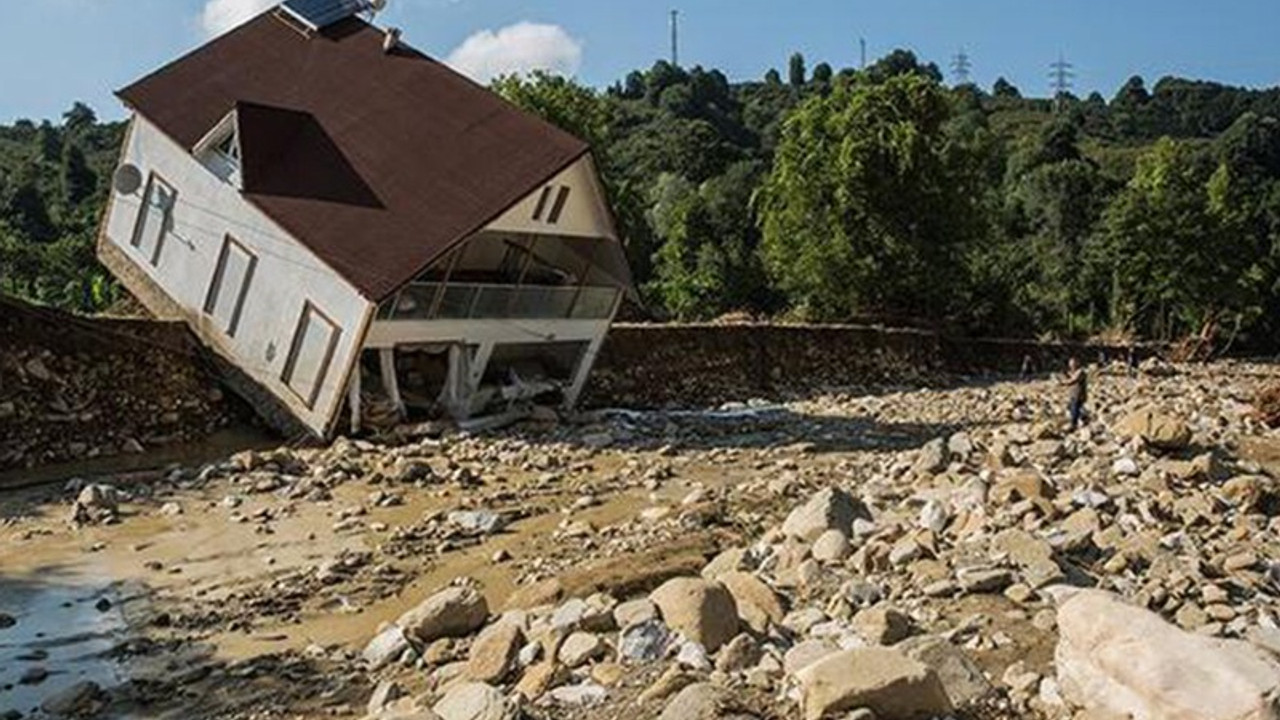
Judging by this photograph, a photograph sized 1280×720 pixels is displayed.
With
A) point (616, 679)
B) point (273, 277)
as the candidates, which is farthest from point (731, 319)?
point (616, 679)

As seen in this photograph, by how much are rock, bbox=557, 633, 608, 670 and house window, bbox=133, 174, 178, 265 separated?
19.3 m

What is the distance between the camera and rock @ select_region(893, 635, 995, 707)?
7098 mm

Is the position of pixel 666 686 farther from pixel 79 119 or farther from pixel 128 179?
pixel 79 119

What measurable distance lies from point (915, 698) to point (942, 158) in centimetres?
4049

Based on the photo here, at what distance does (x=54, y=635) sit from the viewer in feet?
34.4

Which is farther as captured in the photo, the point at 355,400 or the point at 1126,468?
the point at 355,400

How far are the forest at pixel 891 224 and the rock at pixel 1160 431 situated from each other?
19.8 metres

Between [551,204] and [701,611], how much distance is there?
17271 mm

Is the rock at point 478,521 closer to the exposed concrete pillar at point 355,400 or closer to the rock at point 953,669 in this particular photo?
the exposed concrete pillar at point 355,400

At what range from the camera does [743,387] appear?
35156 millimetres

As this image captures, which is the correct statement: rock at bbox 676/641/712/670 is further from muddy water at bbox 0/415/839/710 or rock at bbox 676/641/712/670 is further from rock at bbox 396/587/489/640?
muddy water at bbox 0/415/839/710

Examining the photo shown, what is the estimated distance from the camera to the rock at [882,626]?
8.23 meters

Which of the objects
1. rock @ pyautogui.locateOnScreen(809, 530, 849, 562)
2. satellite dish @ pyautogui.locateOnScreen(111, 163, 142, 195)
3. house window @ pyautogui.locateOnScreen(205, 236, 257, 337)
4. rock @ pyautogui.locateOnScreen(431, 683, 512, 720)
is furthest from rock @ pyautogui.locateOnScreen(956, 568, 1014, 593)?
satellite dish @ pyautogui.locateOnScreen(111, 163, 142, 195)

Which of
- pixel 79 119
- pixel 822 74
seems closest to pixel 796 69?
pixel 822 74
